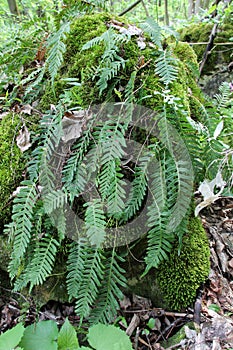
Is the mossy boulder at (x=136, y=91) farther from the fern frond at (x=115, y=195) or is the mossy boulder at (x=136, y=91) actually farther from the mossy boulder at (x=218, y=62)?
the mossy boulder at (x=218, y=62)

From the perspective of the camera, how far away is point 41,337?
54.4 inches

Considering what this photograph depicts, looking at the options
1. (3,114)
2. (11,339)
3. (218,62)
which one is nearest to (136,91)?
(3,114)

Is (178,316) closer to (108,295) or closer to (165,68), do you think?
(108,295)

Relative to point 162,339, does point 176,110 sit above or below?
above

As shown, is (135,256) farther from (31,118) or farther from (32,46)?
(32,46)

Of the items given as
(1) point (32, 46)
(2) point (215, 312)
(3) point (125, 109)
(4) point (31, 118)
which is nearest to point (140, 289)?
(2) point (215, 312)

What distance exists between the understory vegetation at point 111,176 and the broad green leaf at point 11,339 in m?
0.23

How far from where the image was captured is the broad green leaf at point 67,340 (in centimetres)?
130

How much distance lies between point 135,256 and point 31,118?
1.05 m

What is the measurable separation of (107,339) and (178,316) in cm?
50

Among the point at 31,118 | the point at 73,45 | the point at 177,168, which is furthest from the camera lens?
the point at 73,45

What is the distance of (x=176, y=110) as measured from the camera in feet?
5.07

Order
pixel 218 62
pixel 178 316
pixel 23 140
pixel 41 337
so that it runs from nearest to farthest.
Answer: pixel 41 337 → pixel 178 316 → pixel 23 140 → pixel 218 62

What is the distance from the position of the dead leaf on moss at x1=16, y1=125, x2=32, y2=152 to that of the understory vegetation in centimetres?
2
